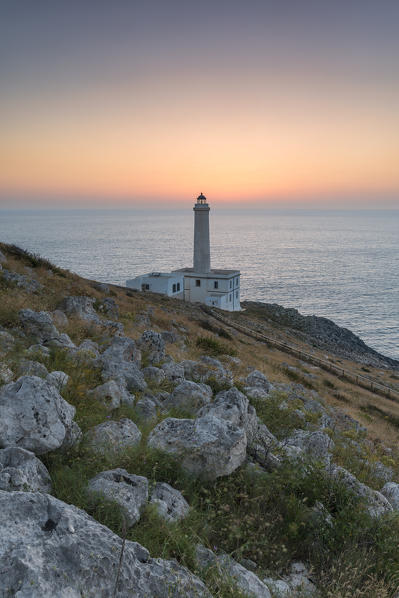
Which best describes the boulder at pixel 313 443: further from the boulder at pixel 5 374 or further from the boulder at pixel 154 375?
the boulder at pixel 5 374

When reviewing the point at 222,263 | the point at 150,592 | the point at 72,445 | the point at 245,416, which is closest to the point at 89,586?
the point at 150,592

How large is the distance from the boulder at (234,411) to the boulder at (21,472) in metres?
3.38

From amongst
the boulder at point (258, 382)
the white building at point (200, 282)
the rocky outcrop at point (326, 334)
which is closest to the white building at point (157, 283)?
the white building at point (200, 282)

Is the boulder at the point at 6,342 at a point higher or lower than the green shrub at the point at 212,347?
higher

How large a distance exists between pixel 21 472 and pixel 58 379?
122 inches

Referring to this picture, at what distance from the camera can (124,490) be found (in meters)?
4.50

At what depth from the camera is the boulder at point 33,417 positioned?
5090 millimetres

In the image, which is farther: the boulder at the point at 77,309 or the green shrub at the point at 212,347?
the green shrub at the point at 212,347

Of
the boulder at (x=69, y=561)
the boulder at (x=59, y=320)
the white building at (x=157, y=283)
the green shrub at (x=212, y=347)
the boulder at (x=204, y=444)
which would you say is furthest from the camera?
the white building at (x=157, y=283)

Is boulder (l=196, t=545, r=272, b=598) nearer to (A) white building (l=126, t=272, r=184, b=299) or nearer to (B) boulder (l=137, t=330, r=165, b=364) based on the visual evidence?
(B) boulder (l=137, t=330, r=165, b=364)

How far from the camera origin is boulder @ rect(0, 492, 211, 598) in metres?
3.00

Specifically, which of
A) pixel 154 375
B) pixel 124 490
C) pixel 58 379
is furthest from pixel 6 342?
pixel 124 490

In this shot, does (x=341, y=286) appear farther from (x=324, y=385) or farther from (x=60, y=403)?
(x=60, y=403)

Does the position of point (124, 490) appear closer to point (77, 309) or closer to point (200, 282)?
Answer: point (77, 309)
